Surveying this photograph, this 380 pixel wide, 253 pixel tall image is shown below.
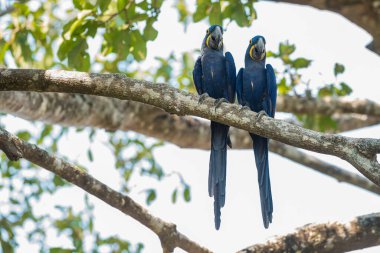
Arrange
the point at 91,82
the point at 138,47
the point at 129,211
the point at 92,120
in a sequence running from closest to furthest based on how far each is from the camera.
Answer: the point at 91,82, the point at 129,211, the point at 138,47, the point at 92,120

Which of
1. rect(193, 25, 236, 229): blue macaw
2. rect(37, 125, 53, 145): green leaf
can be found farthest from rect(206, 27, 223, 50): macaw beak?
rect(37, 125, 53, 145): green leaf

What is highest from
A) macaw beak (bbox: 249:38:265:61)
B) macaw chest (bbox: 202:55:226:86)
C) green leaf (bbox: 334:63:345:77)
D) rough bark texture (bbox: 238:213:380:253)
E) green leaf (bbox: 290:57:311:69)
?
green leaf (bbox: 290:57:311:69)

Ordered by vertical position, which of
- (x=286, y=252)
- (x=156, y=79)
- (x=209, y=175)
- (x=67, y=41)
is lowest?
(x=286, y=252)

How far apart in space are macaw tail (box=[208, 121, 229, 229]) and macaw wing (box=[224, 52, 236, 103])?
0.35 meters

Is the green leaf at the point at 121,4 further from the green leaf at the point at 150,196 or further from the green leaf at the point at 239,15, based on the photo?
the green leaf at the point at 150,196

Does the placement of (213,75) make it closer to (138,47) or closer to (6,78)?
(138,47)

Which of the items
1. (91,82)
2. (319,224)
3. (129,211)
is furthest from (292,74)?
(91,82)

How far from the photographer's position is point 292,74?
18.1 ft

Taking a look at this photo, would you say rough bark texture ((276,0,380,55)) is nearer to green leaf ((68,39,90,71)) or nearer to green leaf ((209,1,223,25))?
→ green leaf ((209,1,223,25))

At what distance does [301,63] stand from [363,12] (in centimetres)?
77

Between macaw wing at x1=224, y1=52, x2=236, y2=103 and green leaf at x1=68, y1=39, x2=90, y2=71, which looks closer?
macaw wing at x1=224, y1=52, x2=236, y2=103

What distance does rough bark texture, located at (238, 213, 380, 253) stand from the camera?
12.8 feet

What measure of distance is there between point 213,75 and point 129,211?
1.17 meters

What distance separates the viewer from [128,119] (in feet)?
17.3
